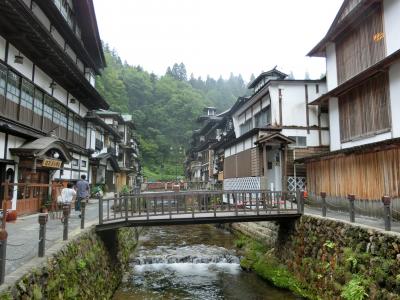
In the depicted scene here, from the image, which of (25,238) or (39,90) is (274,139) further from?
(25,238)

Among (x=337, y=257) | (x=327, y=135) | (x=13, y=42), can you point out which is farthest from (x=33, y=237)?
(x=327, y=135)

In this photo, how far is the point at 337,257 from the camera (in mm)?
11492

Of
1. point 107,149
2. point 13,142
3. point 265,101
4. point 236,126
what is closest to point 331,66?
point 265,101

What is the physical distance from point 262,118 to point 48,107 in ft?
56.0

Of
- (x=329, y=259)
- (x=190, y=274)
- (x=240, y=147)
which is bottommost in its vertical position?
(x=190, y=274)

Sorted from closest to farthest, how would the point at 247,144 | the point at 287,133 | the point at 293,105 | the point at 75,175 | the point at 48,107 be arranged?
the point at 48,107 → the point at 287,133 → the point at 75,175 → the point at 293,105 → the point at 247,144

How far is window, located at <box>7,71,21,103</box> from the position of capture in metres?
14.6

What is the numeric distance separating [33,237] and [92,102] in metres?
17.3

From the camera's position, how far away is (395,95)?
15.7m

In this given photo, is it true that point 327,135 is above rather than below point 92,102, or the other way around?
below

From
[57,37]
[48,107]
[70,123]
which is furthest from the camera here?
[70,123]

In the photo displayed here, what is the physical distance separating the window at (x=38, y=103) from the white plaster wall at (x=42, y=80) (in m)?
0.46

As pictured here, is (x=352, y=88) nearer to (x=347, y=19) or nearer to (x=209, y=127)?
(x=347, y=19)

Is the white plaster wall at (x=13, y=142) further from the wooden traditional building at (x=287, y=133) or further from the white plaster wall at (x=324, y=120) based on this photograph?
the white plaster wall at (x=324, y=120)
